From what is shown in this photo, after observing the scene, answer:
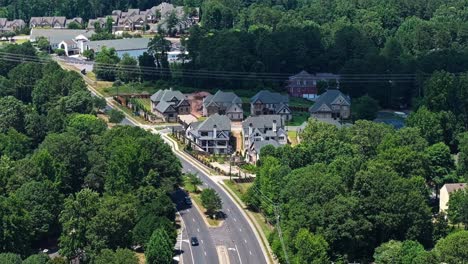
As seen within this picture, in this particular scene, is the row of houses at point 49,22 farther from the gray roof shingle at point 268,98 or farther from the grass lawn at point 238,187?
the grass lawn at point 238,187

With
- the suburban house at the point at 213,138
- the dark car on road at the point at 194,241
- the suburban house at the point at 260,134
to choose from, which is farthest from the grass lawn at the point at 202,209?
the suburban house at the point at 213,138

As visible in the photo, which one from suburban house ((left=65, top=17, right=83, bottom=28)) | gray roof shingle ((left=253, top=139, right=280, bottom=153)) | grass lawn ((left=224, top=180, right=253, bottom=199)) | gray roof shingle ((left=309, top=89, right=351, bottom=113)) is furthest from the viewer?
suburban house ((left=65, top=17, right=83, bottom=28))

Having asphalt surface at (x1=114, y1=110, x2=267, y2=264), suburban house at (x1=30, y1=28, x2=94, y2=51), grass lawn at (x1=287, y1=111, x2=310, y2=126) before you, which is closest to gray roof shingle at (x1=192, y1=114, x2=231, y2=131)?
grass lawn at (x1=287, y1=111, x2=310, y2=126)

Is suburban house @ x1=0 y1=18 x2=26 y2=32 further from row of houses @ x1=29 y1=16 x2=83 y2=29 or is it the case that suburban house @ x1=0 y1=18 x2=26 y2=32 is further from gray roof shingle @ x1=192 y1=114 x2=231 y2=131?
gray roof shingle @ x1=192 y1=114 x2=231 y2=131

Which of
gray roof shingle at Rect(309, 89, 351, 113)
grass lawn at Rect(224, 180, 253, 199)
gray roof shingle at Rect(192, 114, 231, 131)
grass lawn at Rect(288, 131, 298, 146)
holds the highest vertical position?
gray roof shingle at Rect(309, 89, 351, 113)

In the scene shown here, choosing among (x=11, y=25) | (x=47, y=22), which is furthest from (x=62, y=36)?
(x=47, y=22)

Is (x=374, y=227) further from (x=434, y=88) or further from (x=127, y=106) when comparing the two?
(x=127, y=106)
